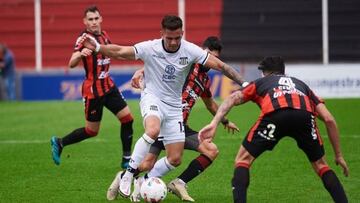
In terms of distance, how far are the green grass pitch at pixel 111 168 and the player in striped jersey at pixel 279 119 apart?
1627mm

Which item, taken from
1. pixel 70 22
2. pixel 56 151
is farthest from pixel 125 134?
pixel 70 22

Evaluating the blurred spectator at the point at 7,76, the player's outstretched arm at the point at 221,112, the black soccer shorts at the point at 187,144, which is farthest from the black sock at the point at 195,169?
the blurred spectator at the point at 7,76

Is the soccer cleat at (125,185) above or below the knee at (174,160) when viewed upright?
below

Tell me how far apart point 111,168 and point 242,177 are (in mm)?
4897

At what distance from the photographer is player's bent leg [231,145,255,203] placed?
886 centimetres

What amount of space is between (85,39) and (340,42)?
20.8 metres

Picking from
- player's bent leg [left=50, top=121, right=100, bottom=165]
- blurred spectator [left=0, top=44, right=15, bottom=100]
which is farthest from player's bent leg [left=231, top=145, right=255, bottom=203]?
blurred spectator [left=0, top=44, right=15, bottom=100]

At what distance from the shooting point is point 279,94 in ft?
28.9

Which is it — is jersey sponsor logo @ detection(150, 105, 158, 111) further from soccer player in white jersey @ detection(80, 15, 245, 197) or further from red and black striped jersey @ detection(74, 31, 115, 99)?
red and black striped jersey @ detection(74, 31, 115, 99)

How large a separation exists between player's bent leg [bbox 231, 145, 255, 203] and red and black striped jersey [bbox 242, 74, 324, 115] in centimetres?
51

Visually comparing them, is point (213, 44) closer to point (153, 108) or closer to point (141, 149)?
point (153, 108)

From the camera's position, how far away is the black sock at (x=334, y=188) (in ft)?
29.0

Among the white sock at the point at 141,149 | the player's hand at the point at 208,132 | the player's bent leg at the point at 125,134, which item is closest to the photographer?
the player's hand at the point at 208,132

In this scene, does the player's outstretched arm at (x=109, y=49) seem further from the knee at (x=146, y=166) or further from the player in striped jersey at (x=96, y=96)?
the player in striped jersey at (x=96, y=96)
